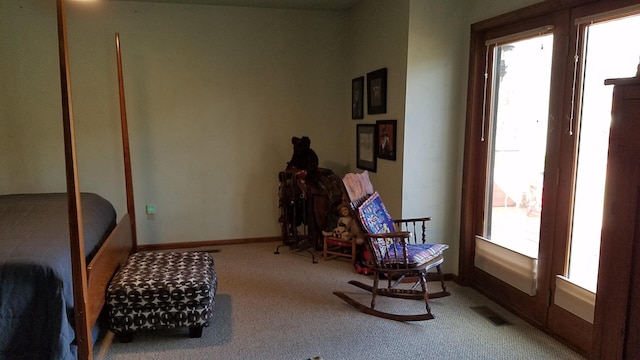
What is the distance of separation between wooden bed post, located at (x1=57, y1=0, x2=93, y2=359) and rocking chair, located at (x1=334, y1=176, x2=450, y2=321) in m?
1.71

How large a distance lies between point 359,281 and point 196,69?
2.69 metres

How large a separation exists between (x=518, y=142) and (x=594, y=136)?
0.64 m

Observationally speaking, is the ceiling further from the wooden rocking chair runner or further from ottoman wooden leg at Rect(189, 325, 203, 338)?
ottoman wooden leg at Rect(189, 325, 203, 338)

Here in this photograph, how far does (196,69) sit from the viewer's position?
4.49m

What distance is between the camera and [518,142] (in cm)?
310

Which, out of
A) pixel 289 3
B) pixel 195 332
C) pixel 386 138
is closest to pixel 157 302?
pixel 195 332

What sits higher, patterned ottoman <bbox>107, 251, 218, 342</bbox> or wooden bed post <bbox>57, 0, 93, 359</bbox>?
wooden bed post <bbox>57, 0, 93, 359</bbox>

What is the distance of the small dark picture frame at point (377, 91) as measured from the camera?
3.86 m

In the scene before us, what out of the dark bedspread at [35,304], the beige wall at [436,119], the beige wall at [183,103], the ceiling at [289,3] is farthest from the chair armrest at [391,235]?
the ceiling at [289,3]

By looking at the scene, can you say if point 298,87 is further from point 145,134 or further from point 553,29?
point 553,29

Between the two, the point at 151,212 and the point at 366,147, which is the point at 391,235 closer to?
the point at 366,147

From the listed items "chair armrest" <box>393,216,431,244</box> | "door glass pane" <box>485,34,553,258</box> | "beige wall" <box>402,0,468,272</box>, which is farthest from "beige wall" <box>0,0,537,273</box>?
"door glass pane" <box>485,34,553,258</box>

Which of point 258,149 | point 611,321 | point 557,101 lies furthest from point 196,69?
point 611,321

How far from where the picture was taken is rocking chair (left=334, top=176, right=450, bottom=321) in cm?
291
